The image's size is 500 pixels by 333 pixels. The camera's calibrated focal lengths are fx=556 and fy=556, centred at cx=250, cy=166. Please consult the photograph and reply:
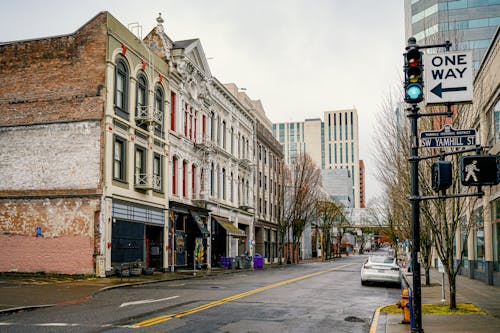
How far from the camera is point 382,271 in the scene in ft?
78.4

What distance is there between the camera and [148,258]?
3122 cm

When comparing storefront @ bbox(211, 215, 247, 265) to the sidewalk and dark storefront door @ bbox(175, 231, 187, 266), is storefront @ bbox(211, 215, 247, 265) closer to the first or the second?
dark storefront door @ bbox(175, 231, 187, 266)

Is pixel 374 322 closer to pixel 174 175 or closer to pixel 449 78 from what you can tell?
pixel 449 78

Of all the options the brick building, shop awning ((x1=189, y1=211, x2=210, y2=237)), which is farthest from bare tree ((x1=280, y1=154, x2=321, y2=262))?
the brick building

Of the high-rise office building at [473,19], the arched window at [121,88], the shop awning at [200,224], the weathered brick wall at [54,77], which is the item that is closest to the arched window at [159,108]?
the arched window at [121,88]

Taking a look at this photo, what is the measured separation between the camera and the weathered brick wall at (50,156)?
2631cm

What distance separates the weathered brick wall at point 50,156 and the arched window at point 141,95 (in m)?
4.14

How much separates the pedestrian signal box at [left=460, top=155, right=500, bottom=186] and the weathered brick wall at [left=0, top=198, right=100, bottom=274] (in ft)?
64.9

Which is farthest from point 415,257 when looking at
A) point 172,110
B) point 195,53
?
point 195,53

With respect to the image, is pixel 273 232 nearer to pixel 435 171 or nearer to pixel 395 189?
pixel 395 189

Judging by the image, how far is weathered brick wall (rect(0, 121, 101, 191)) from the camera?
26312 millimetres

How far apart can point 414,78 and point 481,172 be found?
1910 millimetres

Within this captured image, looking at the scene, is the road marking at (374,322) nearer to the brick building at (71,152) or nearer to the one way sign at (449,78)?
the one way sign at (449,78)

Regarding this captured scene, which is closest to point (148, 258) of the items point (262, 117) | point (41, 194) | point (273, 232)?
point (41, 194)
